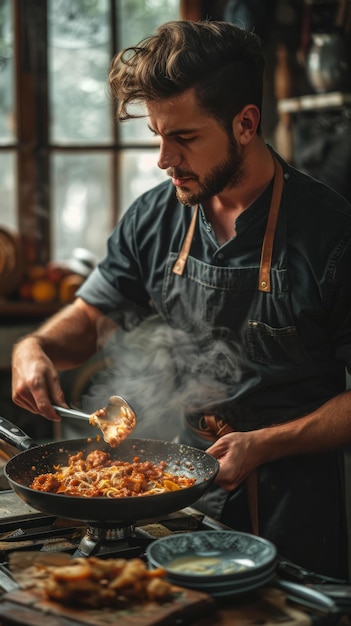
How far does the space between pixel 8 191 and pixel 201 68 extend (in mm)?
3323

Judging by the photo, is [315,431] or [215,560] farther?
[315,431]

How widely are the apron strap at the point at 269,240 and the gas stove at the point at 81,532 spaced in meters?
0.68

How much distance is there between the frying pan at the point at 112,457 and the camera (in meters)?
1.86

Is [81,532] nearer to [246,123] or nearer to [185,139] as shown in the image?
[185,139]

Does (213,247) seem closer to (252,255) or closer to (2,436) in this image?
(252,255)

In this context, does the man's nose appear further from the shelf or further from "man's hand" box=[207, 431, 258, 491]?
the shelf

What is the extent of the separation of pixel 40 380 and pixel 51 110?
330cm

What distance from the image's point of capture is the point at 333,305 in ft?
7.97

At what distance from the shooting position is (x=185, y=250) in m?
2.71

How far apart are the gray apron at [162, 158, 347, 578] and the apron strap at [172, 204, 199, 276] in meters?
0.02

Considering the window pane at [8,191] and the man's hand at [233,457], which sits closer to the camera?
the man's hand at [233,457]

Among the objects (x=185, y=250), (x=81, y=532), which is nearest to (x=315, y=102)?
(x=185, y=250)

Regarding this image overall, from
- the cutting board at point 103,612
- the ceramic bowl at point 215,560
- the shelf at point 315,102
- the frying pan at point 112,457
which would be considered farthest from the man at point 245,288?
the shelf at point 315,102

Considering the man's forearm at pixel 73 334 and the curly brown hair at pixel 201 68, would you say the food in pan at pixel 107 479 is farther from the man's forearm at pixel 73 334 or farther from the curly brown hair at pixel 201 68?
the curly brown hair at pixel 201 68
